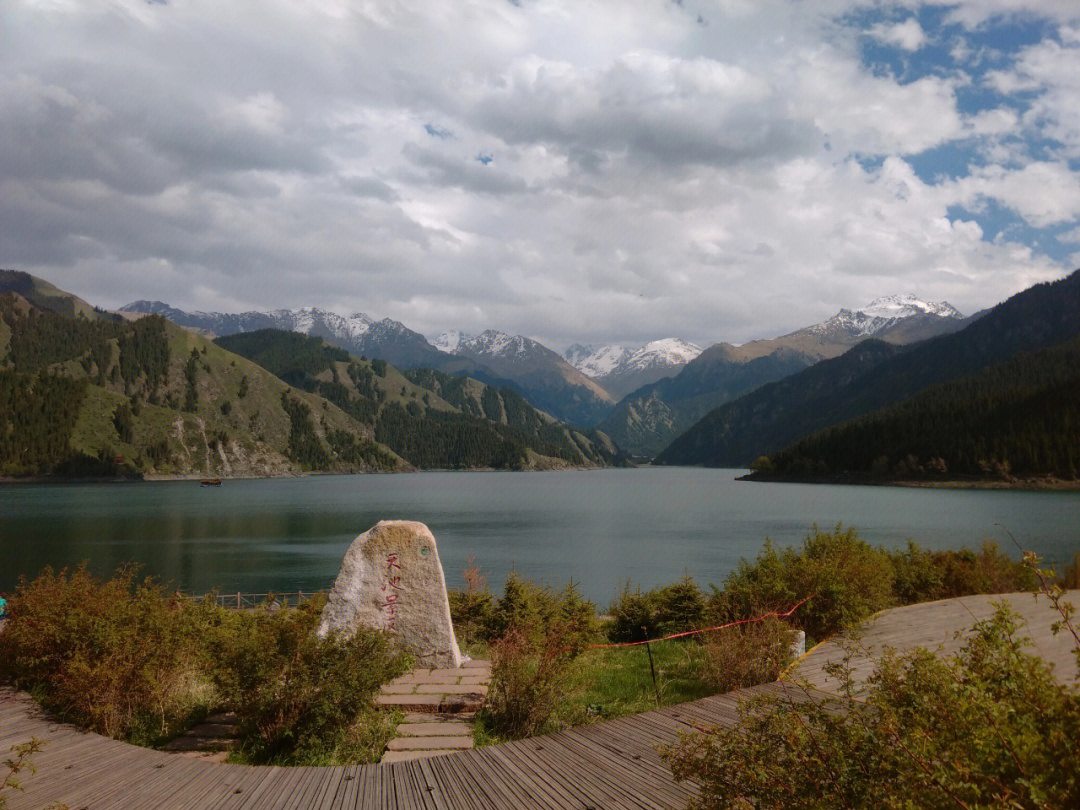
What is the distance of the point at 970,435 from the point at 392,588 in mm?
167994

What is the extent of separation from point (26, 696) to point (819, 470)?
181492 millimetres

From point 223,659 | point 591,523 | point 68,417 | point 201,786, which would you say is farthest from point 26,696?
point 68,417

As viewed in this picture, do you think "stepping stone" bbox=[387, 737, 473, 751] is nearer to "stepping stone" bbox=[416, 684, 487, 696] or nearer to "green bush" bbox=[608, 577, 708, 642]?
"stepping stone" bbox=[416, 684, 487, 696]

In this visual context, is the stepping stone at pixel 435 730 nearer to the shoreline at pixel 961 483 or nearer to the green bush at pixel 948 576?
the green bush at pixel 948 576

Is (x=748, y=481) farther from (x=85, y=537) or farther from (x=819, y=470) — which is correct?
(x=85, y=537)

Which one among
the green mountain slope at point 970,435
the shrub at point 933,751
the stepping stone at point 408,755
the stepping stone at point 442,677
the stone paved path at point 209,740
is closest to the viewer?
the shrub at point 933,751

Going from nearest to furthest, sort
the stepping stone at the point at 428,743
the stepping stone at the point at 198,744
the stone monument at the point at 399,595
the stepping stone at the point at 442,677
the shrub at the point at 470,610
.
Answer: the stepping stone at the point at 428,743, the stepping stone at the point at 198,744, the stepping stone at the point at 442,677, the stone monument at the point at 399,595, the shrub at the point at 470,610

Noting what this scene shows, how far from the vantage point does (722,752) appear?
4.15 meters

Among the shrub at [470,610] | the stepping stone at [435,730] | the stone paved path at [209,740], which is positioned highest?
the stepping stone at [435,730]

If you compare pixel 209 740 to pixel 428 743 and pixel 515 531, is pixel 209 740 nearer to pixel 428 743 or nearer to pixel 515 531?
pixel 428 743

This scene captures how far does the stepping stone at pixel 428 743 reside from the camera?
26.0 ft

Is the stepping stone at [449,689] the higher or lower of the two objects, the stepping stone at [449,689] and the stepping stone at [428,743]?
the lower

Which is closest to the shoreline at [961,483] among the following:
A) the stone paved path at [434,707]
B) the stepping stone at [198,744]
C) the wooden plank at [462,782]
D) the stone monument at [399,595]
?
the stone monument at [399,595]

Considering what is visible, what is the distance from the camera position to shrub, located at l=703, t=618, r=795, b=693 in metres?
9.94
